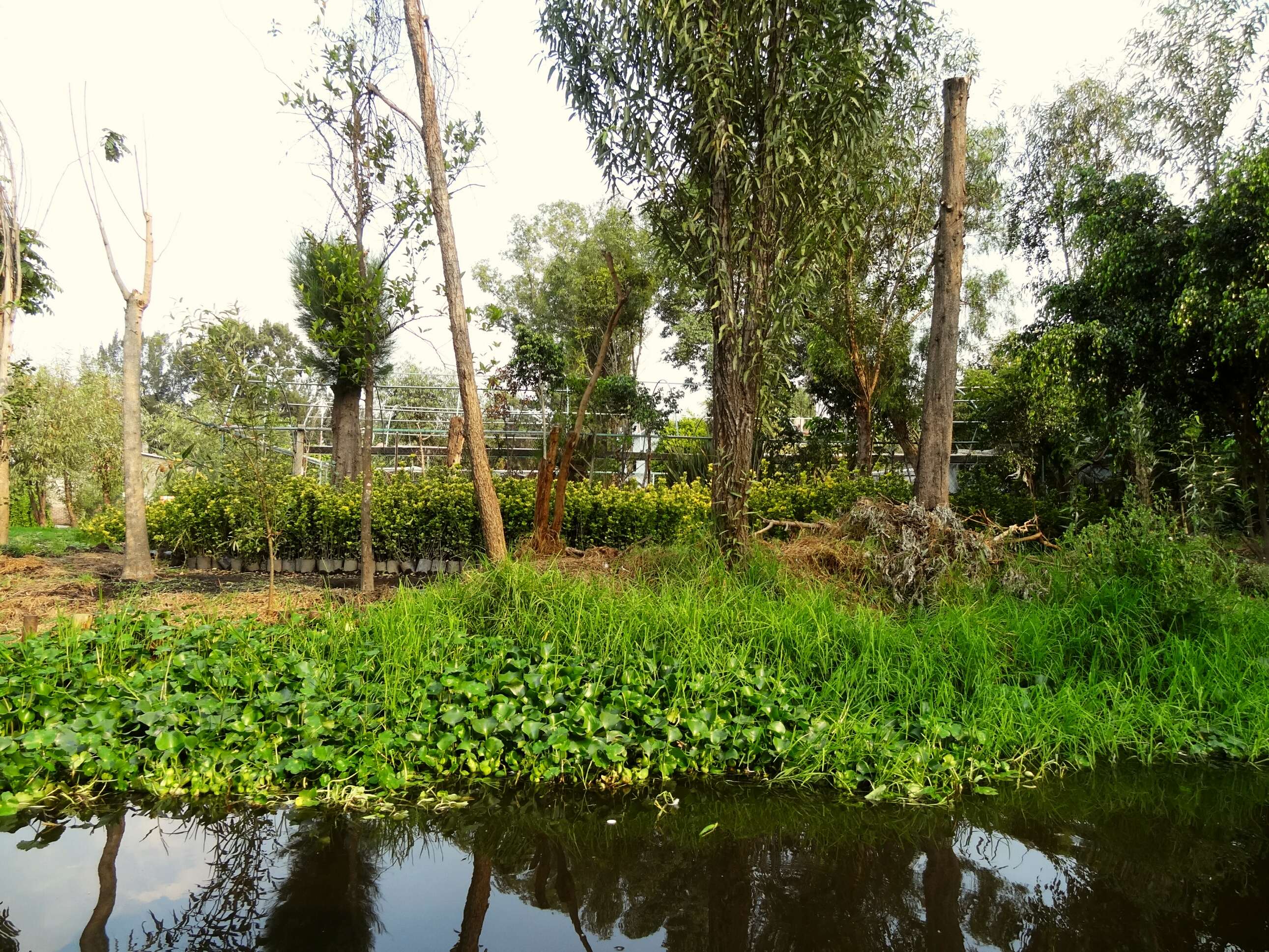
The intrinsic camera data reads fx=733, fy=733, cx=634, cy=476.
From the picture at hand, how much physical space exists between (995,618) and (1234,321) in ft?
15.8

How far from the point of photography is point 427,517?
8.30 metres

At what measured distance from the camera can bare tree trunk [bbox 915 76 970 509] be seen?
20.7 feet

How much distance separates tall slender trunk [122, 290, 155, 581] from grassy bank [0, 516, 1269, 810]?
11.6 feet

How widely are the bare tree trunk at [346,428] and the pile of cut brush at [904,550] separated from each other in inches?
290

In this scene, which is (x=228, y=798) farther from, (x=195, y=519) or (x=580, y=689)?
(x=195, y=519)

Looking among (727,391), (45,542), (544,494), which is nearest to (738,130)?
(727,391)

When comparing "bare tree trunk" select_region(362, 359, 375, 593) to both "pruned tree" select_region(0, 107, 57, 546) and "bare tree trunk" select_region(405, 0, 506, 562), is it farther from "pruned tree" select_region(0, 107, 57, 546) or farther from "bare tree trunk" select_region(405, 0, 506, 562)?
"pruned tree" select_region(0, 107, 57, 546)

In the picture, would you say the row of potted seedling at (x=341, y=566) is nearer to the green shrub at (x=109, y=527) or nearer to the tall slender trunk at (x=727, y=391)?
the green shrub at (x=109, y=527)

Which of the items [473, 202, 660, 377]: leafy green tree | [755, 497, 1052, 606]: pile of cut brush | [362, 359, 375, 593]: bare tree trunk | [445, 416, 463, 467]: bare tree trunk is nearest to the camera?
[755, 497, 1052, 606]: pile of cut brush

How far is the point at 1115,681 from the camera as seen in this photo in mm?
4254

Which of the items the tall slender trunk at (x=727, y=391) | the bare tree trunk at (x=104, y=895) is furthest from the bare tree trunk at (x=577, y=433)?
the bare tree trunk at (x=104, y=895)

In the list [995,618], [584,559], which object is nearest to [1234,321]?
[995,618]

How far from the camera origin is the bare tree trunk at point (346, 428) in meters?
10.9

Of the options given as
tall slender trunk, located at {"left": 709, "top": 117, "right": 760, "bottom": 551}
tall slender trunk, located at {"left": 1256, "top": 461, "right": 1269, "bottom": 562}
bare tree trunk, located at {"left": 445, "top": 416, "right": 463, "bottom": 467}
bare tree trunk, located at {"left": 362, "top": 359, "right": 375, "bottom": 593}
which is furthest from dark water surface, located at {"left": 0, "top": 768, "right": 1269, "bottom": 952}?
bare tree trunk, located at {"left": 445, "top": 416, "right": 463, "bottom": 467}
